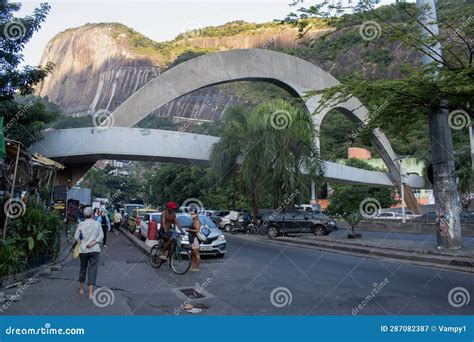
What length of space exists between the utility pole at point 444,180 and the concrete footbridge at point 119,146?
618 inches

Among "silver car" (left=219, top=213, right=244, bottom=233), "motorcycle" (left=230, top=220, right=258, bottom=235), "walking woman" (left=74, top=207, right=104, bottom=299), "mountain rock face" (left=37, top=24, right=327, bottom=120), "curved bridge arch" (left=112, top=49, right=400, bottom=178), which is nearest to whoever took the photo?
"walking woman" (left=74, top=207, right=104, bottom=299)

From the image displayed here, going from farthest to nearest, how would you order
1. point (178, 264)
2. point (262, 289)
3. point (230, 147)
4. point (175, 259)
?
point (230, 147), point (175, 259), point (178, 264), point (262, 289)

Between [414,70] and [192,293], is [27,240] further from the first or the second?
[414,70]

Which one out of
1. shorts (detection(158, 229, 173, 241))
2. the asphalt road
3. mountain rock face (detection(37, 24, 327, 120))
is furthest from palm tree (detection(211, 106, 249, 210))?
mountain rock face (detection(37, 24, 327, 120))

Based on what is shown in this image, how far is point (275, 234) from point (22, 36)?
15.8 metres

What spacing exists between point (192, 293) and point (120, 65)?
604 ft

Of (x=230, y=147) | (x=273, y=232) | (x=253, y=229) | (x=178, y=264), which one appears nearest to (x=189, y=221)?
(x=178, y=264)

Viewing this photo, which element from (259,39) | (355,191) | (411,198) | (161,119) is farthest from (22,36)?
(259,39)

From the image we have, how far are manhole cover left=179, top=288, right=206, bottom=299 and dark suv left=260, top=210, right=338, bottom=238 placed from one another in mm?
16248

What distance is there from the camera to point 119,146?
2558 centimetres

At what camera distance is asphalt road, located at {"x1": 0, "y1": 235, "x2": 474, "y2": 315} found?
22.9ft

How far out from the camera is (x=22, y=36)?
1664 centimetres

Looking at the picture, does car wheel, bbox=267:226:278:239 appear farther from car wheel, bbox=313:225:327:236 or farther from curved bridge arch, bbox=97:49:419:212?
curved bridge arch, bbox=97:49:419:212

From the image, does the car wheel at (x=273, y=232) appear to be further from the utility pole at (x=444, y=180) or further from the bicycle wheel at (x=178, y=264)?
the bicycle wheel at (x=178, y=264)
